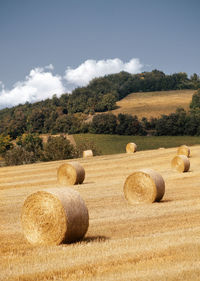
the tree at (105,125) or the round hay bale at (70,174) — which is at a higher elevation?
the tree at (105,125)

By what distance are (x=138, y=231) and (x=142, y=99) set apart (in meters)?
108

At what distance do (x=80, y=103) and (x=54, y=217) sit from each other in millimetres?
102233

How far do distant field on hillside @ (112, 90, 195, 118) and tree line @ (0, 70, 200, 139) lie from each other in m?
4.19

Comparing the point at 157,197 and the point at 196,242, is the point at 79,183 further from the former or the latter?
the point at 196,242

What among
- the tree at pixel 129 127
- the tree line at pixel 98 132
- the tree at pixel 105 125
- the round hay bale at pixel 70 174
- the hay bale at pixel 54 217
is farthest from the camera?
the tree at pixel 105 125

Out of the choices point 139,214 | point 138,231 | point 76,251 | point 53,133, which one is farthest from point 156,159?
point 53,133

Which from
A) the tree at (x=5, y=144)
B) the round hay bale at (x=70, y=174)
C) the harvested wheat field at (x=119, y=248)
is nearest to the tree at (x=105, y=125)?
the tree at (x=5, y=144)

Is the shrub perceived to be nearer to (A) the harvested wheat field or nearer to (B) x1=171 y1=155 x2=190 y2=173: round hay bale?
(B) x1=171 y1=155 x2=190 y2=173: round hay bale

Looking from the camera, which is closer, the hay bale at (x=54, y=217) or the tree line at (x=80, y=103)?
the hay bale at (x=54, y=217)

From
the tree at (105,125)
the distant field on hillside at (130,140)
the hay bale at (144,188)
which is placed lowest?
the distant field on hillside at (130,140)

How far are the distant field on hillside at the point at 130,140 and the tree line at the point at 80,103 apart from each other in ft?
27.9

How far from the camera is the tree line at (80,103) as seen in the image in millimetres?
94200

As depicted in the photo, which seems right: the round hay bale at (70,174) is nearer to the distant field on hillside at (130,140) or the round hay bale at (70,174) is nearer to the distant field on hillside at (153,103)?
the distant field on hillside at (130,140)

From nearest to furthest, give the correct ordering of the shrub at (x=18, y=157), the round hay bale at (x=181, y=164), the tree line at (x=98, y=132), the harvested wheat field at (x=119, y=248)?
the harvested wheat field at (x=119, y=248), the round hay bale at (x=181, y=164), the tree line at (x=98, y=132), the shrub at (x=18, y=157)
